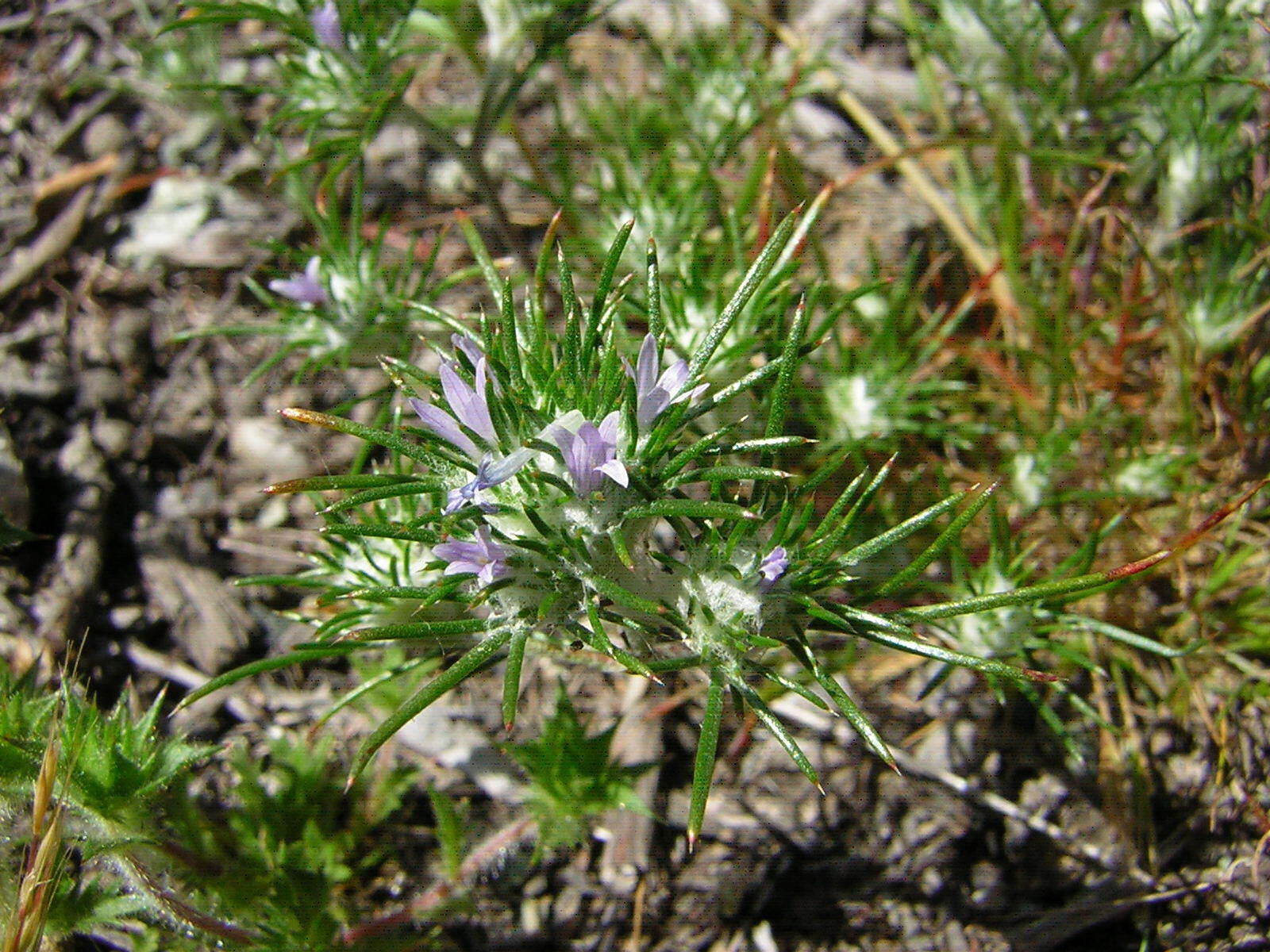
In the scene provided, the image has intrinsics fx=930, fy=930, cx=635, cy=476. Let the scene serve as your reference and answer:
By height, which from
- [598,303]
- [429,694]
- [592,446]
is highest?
[598,303]

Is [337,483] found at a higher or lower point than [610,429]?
lower

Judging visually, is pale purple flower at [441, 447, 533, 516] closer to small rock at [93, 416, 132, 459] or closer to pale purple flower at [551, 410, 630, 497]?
pale purple flower at [551, 410, 630, 497]

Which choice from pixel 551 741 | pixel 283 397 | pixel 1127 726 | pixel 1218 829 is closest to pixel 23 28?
pixel 283 397

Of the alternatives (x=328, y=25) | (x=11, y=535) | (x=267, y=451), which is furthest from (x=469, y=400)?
(x=267, y=451)

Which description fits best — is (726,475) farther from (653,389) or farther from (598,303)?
(598,303)

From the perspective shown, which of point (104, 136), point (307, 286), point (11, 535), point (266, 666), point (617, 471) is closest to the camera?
point (617, 471)

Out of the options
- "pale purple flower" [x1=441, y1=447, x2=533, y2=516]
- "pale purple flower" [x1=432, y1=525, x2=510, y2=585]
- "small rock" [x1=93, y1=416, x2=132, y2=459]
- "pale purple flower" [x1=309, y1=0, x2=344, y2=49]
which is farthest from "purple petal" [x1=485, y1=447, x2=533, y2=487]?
"small rock" [x1=93, y1=416, x2=132, y2=459]

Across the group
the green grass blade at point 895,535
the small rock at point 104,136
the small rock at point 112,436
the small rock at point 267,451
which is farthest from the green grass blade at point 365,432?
the small rock at point 104,136
